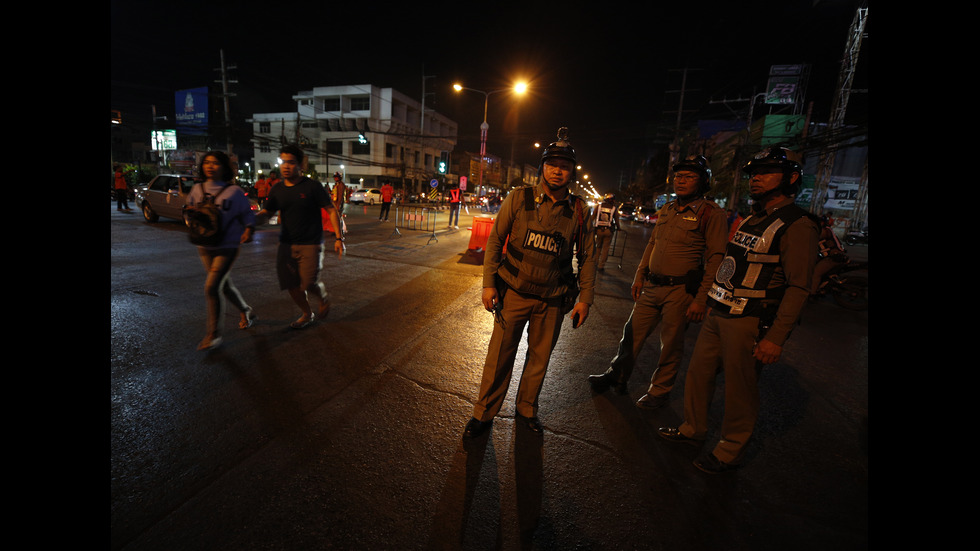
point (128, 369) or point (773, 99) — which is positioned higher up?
point (773, 99)

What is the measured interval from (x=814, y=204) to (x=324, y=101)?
59.4m

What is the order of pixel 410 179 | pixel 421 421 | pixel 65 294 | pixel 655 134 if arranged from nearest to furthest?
pixel 65 294 → pixel 421 421 → pixel 655 134 → pixel 410 179

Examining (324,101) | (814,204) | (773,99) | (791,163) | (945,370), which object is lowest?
(945,370)

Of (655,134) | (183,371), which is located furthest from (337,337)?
(655,134)

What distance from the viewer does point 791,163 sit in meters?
2.35

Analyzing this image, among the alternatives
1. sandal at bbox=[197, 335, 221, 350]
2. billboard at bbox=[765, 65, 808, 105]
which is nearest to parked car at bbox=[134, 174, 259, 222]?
sandal at bbox=[197, 335, 221, 350]

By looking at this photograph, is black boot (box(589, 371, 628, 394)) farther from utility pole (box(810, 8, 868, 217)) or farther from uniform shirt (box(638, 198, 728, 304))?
utility pole (box(810, 8, 868, 217))

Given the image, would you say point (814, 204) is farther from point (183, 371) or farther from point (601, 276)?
point (183, 371)

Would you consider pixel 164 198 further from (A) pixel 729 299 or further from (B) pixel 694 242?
(A) pixel 729 299

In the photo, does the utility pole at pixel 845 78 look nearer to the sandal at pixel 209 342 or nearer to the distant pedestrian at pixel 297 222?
the distant pedestrian at pixel 297 222

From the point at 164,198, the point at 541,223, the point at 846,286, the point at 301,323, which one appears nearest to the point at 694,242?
the point at 541,223

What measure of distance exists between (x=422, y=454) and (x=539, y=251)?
5.04 feet

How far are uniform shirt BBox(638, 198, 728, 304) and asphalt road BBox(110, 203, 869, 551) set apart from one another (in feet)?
3.97

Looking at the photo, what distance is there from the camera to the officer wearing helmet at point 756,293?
A: 217 centimetres
